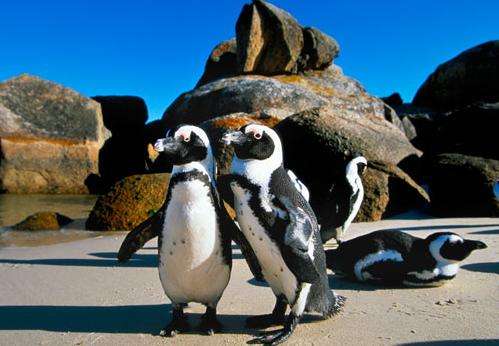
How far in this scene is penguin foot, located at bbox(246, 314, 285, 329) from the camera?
8.81 ft

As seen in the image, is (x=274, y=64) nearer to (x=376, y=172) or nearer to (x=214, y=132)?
(x=214, y=132)

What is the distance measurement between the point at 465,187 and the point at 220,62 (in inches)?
491

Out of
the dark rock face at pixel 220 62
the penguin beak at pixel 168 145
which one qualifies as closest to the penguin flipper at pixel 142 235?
the penguin beak at pixel 168 145

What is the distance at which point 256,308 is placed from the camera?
10.1 feet

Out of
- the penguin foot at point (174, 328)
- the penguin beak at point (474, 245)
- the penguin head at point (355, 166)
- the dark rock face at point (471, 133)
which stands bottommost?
the penguin foot at point (174, 328)

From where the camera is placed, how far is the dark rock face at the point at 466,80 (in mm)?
24000

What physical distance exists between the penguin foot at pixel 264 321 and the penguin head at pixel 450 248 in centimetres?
130

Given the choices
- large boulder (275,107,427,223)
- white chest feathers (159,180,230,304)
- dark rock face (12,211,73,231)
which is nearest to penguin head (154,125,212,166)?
white chest feathers (159,180,230,304)

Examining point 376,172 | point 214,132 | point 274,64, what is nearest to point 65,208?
point 214,132

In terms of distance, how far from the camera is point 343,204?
5367 mm

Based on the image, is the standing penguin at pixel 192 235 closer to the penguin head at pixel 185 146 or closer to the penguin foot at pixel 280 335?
the penguin head at pixel 185 146

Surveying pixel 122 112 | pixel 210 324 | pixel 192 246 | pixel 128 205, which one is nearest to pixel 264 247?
pixel 192 246

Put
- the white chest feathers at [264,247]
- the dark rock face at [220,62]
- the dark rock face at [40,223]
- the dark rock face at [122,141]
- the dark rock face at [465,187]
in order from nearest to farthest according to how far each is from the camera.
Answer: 1. the white chest feathers at [264,247]
2. the dark rock face at [40,223]
3. the dark rock face at [465,187]
4. the dark rock face at [122,141]
5. the dark rock face at [220,62]

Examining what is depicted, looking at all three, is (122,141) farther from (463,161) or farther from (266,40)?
(463,161)
